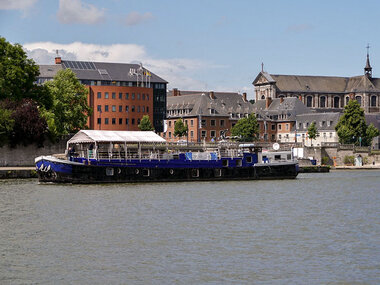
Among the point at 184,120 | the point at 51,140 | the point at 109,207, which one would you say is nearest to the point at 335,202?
the point at 109,207

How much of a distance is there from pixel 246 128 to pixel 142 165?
89.0m

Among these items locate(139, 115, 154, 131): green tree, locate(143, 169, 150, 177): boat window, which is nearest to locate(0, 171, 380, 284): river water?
locate(143, 169, 150, 177): boat window

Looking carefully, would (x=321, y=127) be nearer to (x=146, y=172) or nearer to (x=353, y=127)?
(x=353, y=127)

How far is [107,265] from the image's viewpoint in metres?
31.4

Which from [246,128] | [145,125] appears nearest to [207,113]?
[246,128]

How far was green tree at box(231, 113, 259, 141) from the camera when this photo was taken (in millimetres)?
162250

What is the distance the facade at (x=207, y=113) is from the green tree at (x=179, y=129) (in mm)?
2869

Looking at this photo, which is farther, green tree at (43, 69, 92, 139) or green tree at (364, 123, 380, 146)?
green tree at (364, 123, 380, 146)

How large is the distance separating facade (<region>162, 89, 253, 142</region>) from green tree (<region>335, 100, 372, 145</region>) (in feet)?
99.7

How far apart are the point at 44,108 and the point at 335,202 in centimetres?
5231

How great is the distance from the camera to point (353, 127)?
144750 millimetres

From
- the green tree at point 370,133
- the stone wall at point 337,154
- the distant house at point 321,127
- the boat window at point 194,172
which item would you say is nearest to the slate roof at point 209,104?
the distant house at point 321,127

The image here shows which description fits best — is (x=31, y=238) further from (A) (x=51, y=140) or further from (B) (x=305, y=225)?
(A) (x=51, y=140)

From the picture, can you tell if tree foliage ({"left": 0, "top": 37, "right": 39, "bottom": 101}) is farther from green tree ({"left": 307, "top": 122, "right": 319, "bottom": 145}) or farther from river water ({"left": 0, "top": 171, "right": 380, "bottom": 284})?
green tree ({"left": 307, "top": 122, "right": 319, "bottom": 145})
